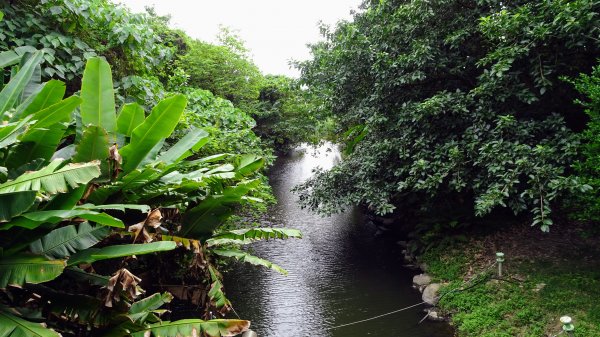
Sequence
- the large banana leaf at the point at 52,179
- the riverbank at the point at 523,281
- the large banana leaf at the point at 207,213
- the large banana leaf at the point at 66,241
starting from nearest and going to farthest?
1. the large banana leaf at the point at 52,179
2. the large banana leaf at the point at 66,241
3. the large banana leaf at the point at 207,213
4. the riverbank at the point at 523,281

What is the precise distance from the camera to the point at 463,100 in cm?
643

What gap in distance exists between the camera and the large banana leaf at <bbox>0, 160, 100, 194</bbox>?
2133 millimetres

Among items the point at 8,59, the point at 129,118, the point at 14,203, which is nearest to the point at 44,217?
the point at 14,203

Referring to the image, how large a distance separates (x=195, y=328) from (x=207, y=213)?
1170 millimetres

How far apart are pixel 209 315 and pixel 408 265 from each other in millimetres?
6436

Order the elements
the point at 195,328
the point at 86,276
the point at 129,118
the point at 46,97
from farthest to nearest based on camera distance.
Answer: the point at 129,118, the point at 46,97, the point at 195,328, the point at 86,276

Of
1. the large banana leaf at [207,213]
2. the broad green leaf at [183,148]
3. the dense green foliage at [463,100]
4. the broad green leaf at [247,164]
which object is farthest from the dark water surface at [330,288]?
the broad green leaf at [183,148]

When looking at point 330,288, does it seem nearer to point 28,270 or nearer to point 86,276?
point 86,276

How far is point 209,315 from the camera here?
3.52 m

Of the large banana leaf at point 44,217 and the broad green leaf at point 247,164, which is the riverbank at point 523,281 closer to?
the broad green leaf at point 247,164

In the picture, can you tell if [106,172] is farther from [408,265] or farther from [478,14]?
[408,265]

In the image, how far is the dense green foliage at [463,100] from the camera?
546cm

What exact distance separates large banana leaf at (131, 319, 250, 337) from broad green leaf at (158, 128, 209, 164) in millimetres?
1486

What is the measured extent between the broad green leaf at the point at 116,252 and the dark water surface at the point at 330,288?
4.33 metres
